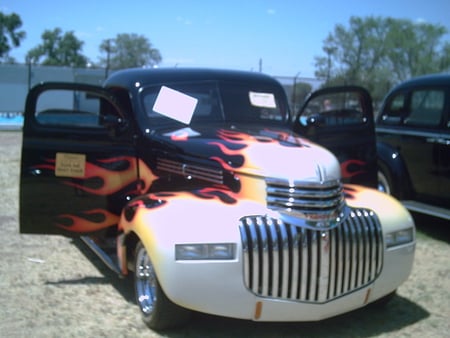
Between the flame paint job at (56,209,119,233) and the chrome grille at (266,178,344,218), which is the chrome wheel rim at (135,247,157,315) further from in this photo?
the chrome grille at (266,178,344,218)

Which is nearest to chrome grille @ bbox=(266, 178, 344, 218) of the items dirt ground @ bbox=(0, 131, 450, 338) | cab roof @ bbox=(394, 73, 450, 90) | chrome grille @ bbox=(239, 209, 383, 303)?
chrome grille @ bbox=(239, 209, 383, 303)

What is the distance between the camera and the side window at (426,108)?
6613 mm

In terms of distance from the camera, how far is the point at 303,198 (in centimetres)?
359

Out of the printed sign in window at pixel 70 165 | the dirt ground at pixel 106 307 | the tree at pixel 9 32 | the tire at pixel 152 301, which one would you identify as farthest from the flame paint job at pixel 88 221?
the tree at pixel 9 32

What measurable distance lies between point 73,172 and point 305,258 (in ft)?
6.73

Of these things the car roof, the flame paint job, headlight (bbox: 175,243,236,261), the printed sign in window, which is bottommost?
the flame paint job

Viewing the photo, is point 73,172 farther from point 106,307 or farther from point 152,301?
point 152,301

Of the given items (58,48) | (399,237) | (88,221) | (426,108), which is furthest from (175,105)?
(58,48)

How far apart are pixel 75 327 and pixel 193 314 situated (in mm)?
833

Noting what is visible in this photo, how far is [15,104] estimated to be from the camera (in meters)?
23.5

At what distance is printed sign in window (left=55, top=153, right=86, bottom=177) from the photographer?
173 inches

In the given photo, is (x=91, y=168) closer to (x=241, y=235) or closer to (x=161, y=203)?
(x=161, y=203)

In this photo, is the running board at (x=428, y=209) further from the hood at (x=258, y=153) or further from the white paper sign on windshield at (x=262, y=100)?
the hood at (x=258, y=153)

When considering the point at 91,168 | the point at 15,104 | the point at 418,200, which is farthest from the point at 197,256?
the point at 15,104
